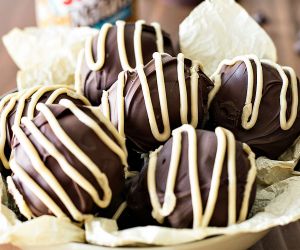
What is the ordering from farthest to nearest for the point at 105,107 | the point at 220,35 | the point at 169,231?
the point at 220,35, the point at 105,107, the point at 169,231

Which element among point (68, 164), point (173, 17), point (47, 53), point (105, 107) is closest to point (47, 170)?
point (68, 164)

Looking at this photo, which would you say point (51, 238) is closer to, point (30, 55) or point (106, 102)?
point (106, 102)

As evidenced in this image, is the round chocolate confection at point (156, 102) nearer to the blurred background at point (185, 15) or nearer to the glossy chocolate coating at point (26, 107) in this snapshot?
the glossy chocolate coating at point (26, 107)

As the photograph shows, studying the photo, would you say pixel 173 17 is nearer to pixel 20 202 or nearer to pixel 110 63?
pixel 110 63

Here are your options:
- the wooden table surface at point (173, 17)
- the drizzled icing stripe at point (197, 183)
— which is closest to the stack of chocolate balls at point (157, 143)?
the drizzled icing stripe at point (197, 183)

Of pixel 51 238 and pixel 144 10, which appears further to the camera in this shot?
pixel 144 10

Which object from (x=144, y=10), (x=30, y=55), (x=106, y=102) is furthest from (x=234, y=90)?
(x=144, y=10)
